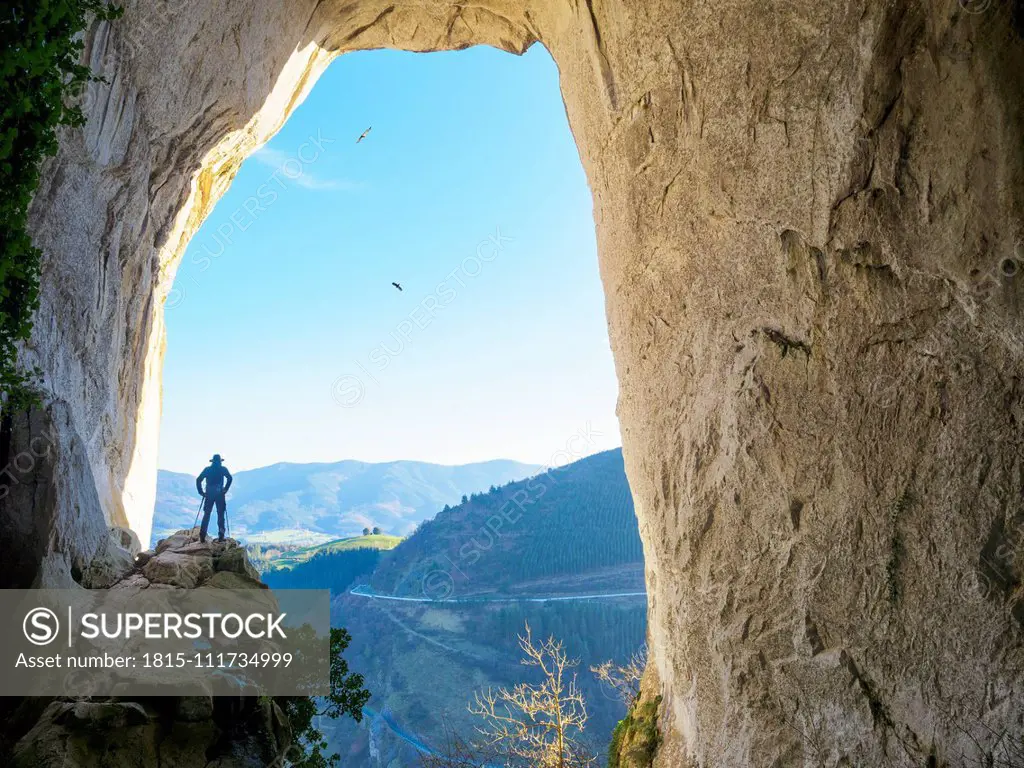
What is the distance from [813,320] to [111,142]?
1191 centimetres

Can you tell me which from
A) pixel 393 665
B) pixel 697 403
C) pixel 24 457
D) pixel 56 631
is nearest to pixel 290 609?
pixel 56 631

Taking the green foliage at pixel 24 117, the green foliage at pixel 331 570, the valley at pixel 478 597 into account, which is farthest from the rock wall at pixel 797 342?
the green foliage at pixel 331 570

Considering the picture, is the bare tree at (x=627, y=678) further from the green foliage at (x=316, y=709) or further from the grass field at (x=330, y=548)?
the grass field at (x=330, y=548)

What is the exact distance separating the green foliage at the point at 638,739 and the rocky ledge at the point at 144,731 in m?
5.82

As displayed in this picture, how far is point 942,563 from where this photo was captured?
7.48 m

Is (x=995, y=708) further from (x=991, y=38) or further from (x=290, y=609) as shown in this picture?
(x=290, y=609)

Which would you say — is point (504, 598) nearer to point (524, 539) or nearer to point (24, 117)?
point (524, 539)

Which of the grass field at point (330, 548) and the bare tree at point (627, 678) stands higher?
the bare tree at point (627, 678)

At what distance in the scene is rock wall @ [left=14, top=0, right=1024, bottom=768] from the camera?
24.4 feet

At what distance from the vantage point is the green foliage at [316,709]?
404 inches

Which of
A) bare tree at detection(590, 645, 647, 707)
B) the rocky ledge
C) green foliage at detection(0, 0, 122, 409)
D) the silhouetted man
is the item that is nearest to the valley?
bare tree at detection(590, 645, 647, 707)

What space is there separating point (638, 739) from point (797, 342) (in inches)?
302

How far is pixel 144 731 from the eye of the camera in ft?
26.5

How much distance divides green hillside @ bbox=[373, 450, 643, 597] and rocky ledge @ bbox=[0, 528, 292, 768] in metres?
102
